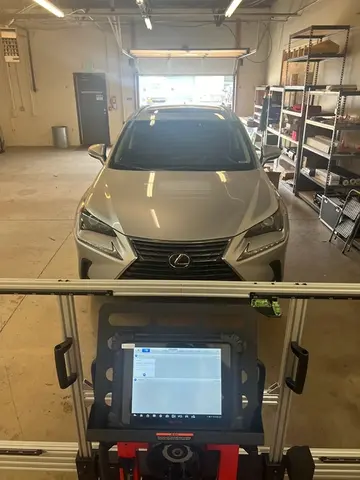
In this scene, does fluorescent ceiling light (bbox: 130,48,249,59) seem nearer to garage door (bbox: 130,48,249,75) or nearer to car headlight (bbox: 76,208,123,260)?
garage door (bbox: 130,48,249,75)

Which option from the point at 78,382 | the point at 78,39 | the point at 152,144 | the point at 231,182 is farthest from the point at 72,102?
the point at 78,382

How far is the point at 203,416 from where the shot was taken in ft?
3.53

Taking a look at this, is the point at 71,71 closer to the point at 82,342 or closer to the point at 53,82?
the point at 53,82

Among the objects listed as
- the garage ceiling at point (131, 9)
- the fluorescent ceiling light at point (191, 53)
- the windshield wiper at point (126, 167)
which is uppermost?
the garage ceiling at point (131, 9)

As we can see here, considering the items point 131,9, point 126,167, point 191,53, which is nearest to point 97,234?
point 126,167

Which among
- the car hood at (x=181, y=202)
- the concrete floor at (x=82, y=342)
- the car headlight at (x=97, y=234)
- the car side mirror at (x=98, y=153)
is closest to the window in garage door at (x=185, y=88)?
the concrete floor at (x=82, y=342)

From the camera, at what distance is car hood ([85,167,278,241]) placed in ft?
8.00

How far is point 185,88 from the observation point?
11047 mm

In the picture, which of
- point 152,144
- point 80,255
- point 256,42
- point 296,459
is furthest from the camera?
point 256,42

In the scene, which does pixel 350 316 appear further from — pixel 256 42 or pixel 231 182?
pixel 256 42

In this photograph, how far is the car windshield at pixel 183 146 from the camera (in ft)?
10.6

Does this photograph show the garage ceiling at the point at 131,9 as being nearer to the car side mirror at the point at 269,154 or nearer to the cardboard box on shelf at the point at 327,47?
the cardboard box on shelf at the point at 327,47

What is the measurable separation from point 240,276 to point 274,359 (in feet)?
1.79

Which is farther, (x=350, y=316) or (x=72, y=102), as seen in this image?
(x=72, y=102)
